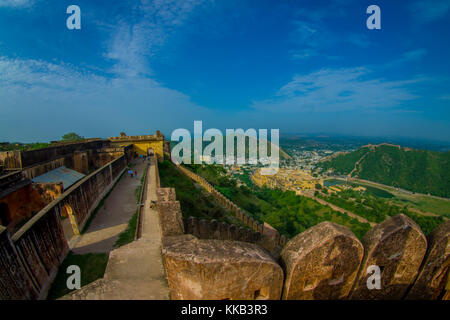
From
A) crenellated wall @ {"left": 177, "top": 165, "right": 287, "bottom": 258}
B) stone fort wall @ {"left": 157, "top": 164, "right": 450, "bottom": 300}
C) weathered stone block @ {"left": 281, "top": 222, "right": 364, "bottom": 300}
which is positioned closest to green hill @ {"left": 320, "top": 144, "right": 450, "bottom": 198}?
crenellated wall @ {"left": 177, "top": 165, "right": 287, "bottom": 258}

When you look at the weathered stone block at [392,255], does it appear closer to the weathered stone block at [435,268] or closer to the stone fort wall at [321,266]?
the stone fort wall at [321,266]

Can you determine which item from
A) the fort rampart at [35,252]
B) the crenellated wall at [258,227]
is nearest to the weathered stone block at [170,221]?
the fort rampart at [35,252]

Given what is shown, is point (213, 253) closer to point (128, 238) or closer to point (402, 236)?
point (402, 236)

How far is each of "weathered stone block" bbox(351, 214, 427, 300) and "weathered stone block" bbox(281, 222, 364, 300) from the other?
0.20m

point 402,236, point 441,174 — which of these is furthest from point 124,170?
point 441,174

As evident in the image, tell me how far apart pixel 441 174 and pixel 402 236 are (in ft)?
272

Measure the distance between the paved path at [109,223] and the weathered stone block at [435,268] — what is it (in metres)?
8.14

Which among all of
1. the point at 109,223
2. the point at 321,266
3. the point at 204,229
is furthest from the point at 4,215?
the point at 321,266

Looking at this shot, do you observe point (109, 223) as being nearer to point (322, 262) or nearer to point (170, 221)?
point (170, 221)

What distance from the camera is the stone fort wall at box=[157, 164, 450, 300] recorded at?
2.27m

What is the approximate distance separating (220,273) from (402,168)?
85.8 metres

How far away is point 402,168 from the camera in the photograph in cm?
6431

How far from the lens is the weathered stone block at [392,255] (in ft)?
8.82

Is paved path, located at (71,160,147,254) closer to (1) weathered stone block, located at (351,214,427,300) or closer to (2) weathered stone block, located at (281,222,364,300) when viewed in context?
(2) weathered stone block, located at (281,222,364,300)
